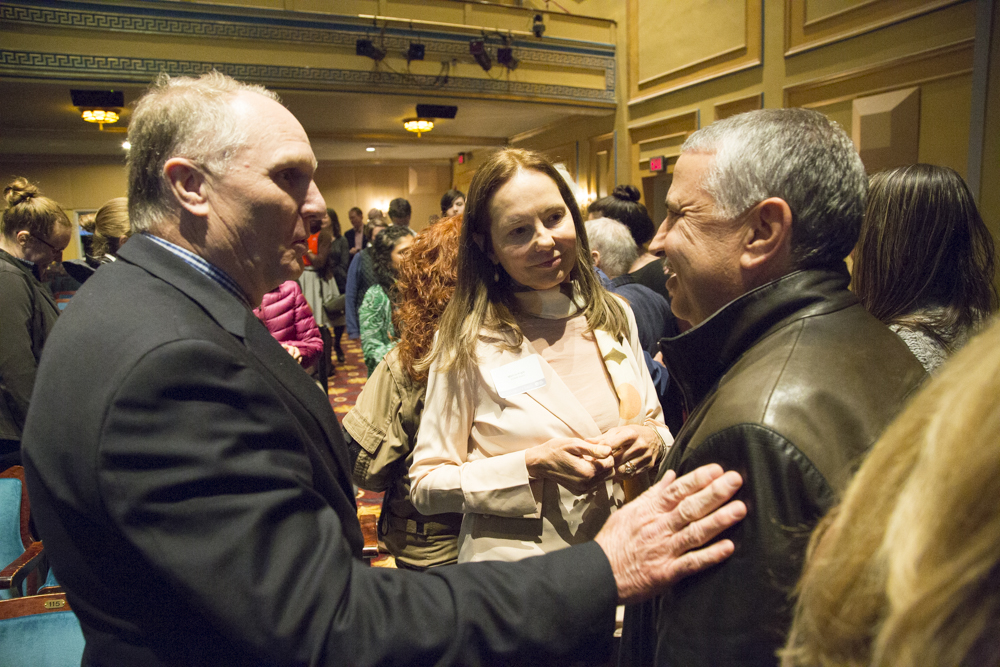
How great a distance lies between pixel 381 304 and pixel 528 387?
77.5 inches

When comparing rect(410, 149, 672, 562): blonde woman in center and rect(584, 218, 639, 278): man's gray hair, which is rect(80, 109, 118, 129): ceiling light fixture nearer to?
rect(584, 218, 639, 278): man's gray hair

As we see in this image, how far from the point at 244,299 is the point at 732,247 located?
0.80 meters

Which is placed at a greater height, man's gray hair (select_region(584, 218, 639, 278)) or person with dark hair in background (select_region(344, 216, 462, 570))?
man's gray hair (select_region(584, 218, 639, 278))

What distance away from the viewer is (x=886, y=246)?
1559 mm

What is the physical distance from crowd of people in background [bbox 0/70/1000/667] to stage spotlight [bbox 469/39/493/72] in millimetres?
6715

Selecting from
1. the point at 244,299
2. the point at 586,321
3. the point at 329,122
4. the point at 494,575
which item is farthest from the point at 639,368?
the point at 329,122

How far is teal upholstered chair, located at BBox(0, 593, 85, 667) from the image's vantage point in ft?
4.55

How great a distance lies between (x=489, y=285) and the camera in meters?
1.53

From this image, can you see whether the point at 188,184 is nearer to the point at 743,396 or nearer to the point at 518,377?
the point at 518,377

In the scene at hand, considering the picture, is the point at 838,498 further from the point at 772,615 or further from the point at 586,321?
the point at 586,321

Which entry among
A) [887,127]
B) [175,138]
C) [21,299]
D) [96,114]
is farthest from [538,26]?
[175,138]

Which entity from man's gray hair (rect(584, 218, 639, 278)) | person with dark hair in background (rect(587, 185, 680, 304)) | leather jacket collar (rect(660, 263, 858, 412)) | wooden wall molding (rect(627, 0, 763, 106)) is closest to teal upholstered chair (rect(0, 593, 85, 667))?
leather jacket collar (rect(660, 263, 858, 412))

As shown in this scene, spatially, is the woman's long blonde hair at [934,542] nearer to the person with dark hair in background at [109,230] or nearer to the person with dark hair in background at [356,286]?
the person with dark hair in background at [109,230]

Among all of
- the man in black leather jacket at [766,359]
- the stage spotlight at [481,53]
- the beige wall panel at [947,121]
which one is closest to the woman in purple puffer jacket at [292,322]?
the man in black leather jacket at [766,359]
